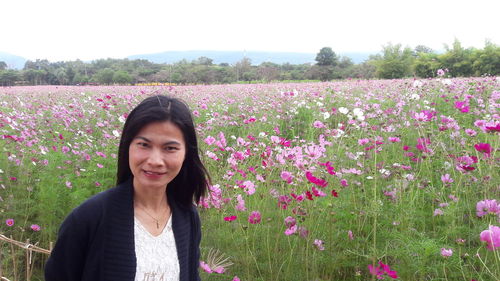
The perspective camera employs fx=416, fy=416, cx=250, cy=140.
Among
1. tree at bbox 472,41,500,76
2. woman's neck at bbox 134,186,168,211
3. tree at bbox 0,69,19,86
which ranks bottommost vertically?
woman's neck at bbox 134,186,168,211

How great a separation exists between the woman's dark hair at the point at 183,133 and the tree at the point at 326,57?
31910mm

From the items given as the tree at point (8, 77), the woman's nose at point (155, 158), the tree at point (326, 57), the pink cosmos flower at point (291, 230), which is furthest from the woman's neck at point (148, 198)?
the tree at point (326, 57)

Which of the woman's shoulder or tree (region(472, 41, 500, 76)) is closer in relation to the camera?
the woman's shoulder

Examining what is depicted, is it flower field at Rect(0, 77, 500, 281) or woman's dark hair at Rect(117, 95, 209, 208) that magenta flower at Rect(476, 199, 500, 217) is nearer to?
flower field at Rect(0, 77, 500, 281)

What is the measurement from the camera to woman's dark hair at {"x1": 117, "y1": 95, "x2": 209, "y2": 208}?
1.20 m

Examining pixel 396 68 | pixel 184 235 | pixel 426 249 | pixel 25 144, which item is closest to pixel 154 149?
pixel 184 235

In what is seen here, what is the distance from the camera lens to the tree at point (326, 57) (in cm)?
3275

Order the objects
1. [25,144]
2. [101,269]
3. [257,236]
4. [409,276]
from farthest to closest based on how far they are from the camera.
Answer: [25,144], [257,236], [409,276], [101,269]

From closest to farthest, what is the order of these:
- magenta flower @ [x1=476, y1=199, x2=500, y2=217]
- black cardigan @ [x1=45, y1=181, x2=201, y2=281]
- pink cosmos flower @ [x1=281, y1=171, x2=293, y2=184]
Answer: black cardigan @ [x1=45, y1=181, x2=201, y2=281], magenta flower @ [x1=476, y1=199, x2=500, y2=217], pink cosmos flower @ [x1=281, y1=171, x2=293, y2=184]

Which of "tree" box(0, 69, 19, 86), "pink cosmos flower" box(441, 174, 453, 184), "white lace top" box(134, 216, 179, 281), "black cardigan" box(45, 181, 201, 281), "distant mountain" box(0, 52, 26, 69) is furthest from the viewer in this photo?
"distant mountain" box(0, 52, 26, 69)

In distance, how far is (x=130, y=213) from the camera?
1.17 metres

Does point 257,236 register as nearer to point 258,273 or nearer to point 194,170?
point 258,273

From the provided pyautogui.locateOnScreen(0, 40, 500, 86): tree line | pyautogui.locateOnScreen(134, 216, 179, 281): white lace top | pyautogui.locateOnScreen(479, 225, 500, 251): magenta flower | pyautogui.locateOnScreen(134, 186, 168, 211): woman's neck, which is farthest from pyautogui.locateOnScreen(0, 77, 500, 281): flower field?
pyautogui.locateOnScreen(0, 40, 500, 86): tree line

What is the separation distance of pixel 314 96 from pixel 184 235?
15.0ft
